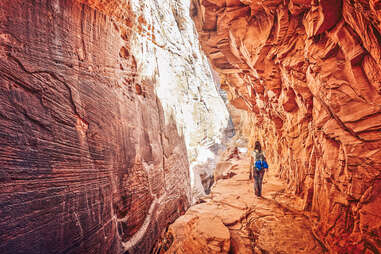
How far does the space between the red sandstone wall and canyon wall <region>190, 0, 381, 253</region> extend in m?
3.67

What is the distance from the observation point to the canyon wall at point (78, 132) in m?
2.01

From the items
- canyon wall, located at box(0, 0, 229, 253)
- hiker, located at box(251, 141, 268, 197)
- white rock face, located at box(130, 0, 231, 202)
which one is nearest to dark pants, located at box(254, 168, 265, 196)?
hiker, located at box(251, 141, 268, 197)

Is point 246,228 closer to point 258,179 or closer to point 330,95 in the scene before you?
point 258,179

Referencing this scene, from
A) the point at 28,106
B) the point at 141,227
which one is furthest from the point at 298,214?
the point at 28,106

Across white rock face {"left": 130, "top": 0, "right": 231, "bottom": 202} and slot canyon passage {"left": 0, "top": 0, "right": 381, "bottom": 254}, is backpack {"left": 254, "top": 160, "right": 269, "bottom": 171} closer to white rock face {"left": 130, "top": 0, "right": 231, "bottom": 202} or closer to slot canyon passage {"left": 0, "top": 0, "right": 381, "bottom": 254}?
slot canyon passage {"left": 0, "top": 0, "right": 381, "bottom": 254}

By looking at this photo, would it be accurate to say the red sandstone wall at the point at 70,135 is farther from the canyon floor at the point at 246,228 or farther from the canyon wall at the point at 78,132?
the canyon floor at the point at 246,228

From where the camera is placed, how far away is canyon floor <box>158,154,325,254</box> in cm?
311

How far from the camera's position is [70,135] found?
2668mm

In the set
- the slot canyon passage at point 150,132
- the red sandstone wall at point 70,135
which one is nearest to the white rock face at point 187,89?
the slot canyon passage at point 150,132

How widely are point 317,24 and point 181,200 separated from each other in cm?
706

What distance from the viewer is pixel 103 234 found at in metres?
2.98

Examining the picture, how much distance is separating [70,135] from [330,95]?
4.37 m

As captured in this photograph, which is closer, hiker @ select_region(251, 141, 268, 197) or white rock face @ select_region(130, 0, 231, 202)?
hiker @ select_region(251, 141, 268, 197)

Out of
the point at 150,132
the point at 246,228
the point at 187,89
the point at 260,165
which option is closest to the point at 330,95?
the point at 260,165
